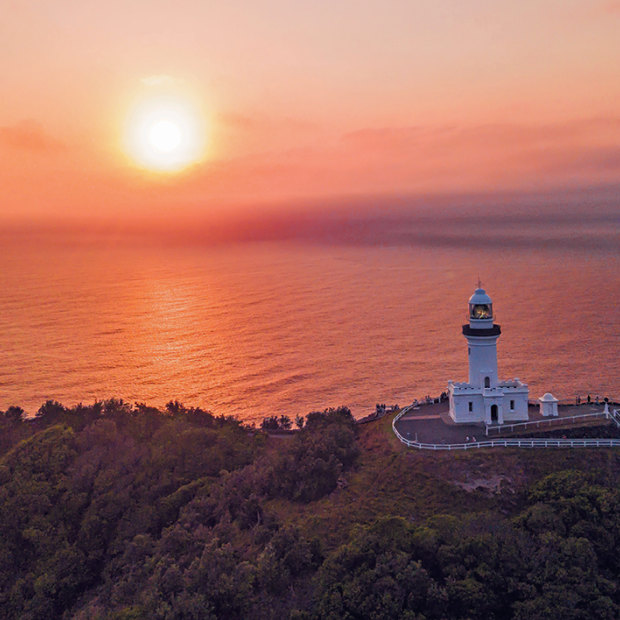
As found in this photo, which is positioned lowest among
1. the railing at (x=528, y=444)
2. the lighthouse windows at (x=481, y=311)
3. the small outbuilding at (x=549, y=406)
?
the railing at (x=528, y=444)

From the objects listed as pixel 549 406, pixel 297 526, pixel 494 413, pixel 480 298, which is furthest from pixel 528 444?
pixel 297 526

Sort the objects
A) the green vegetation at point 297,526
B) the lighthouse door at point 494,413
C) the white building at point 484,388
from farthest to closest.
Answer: the lighthouse door at point 494,413, the white building at point 484,388, the green vegetation at point 297,526

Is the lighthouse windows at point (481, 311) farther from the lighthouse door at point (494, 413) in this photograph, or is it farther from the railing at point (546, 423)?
the railing at point (546, 423)

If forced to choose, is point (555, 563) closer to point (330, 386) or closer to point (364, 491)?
point (364, 491)

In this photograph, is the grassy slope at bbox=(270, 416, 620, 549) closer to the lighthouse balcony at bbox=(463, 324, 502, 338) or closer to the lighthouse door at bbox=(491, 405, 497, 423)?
the lighthouse door at bbox=(491, 405, 497, 423)

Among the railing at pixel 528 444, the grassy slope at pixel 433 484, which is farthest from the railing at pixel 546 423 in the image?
the grassy slope at pixel 433 484

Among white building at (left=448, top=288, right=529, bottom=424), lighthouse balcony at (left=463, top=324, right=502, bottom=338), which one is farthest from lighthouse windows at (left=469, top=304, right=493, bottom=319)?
lighthouse balcony at (left=463, top=324, right=502, bottom=338)

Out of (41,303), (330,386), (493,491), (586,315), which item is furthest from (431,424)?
(41,303)
